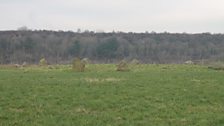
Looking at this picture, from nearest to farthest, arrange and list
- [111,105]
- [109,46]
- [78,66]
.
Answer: [111,105]
[78,66]
[109,46]

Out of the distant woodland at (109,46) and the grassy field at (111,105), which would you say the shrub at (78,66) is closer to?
the grassy field at (111,105)

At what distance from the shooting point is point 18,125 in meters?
15.1

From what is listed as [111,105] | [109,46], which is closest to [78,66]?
[111,105]

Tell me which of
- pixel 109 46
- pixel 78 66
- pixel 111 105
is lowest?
pixel 109 46

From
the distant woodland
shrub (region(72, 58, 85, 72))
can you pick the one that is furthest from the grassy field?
the distant woodland

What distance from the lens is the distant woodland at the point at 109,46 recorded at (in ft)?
403

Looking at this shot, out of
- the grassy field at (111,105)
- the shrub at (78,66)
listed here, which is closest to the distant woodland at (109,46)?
the shrub at (78,66)

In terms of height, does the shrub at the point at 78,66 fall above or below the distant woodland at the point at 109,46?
above

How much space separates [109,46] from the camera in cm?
12231

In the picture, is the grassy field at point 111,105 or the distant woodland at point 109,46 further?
the distant woodland at point 109,46

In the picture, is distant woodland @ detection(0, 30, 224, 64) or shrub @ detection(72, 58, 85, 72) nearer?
shrub @ detection(72, 58, 85, 72)

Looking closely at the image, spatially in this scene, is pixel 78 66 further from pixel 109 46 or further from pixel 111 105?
pixel 109 46

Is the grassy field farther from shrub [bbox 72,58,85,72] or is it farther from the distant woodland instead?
the distant woodland

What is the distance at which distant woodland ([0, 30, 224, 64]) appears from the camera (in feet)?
403
